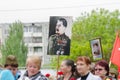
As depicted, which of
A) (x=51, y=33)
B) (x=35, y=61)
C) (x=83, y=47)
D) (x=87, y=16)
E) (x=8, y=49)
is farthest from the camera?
(x=8, y=49)

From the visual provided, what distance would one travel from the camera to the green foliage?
45.4 metres

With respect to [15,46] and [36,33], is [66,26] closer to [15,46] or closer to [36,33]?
[15,46]

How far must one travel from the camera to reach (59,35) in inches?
458

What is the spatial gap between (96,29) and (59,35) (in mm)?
35056

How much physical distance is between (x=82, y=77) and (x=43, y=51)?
99.7 metres

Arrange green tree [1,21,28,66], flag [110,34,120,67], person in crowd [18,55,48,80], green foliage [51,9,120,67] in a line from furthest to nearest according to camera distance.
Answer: green tree [1,21,28,66], green foliage [51,9,120,67], flag [110,34,120,67], person in crowd [18,55,48,80]

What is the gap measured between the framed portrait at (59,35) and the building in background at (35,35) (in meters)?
93.9

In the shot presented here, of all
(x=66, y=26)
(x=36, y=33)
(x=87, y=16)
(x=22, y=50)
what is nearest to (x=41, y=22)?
(x=36, y=33)

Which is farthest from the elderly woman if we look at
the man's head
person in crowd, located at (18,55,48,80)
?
the man's head

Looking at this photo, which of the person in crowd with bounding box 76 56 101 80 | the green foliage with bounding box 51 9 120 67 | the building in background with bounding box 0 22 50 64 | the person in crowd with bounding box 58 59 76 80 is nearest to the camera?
the person in crowd with bounding box 76 56 101 80

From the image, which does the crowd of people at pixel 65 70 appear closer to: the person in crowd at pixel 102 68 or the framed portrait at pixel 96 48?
the person in crowd at pixel 102 68

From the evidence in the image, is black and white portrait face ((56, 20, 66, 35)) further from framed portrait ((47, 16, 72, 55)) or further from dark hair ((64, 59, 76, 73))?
dark hair ((64, 59, 76, 73))

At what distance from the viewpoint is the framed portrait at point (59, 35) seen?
11594 mm

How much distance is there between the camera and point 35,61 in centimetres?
686
